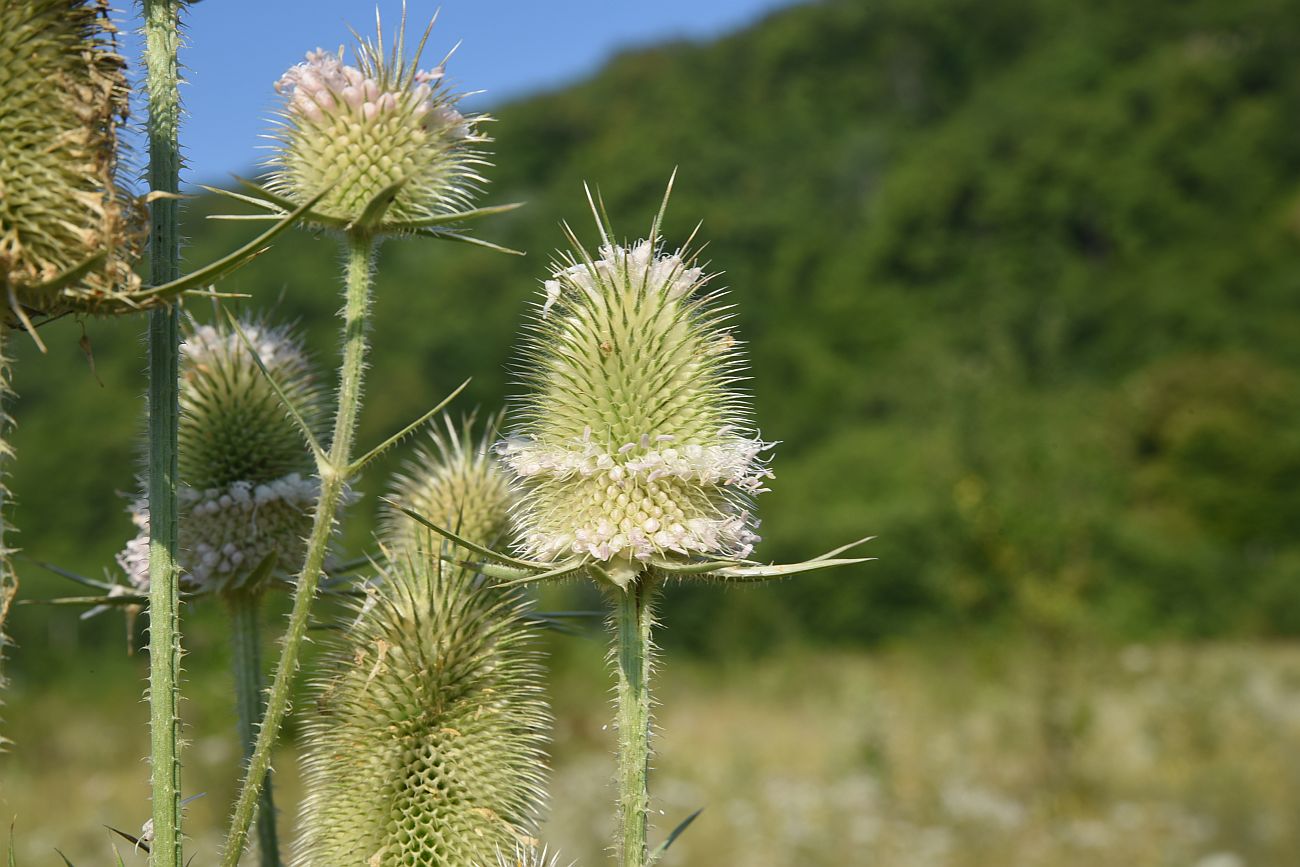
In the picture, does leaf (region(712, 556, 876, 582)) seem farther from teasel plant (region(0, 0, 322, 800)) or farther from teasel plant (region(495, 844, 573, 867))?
teasel plant (region(0, 0, 322, 800))

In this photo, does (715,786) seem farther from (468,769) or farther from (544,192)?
(544,192)

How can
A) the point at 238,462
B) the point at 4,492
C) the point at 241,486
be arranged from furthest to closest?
the point at 238,462, the point at 241,486, the point at 4,492

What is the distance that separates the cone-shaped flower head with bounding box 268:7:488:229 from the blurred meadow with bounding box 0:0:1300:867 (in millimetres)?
137

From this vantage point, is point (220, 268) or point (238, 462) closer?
point (220, 268)

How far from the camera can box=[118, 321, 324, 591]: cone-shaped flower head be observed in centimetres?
248

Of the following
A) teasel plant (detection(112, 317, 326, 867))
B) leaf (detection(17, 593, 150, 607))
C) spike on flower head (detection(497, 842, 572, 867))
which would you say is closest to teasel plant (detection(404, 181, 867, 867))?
Answer: spike on flower head (detection(497, 842, 572, 867))

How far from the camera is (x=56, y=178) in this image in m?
1.71

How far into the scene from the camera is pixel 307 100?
2283 mm

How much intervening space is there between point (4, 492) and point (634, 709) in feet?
3.42

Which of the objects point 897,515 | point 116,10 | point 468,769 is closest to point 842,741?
→ point 468,769

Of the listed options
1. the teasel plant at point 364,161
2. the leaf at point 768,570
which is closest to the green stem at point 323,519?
the teasel plant at point 364,161

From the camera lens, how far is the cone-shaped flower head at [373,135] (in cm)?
222

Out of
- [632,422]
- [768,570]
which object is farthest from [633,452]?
[768,570]

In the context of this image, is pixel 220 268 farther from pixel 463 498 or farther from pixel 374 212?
pixel 463 498
